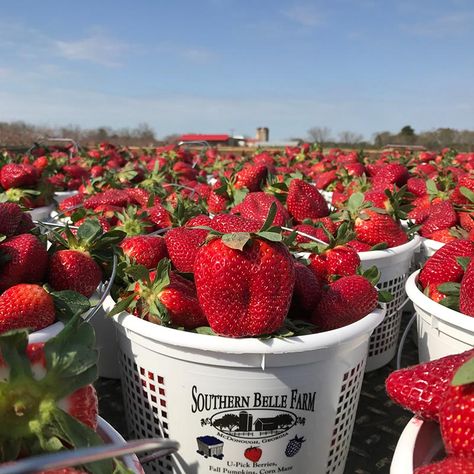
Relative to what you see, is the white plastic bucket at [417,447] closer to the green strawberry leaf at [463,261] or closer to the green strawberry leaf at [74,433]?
the green strawberry leaf at [74,433]

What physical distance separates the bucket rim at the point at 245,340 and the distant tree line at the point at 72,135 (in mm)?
8815

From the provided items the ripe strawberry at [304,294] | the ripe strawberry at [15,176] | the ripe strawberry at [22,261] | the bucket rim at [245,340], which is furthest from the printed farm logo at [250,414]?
the ripe strawberry at [15,176]

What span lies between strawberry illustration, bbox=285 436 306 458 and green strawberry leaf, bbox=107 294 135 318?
578 millimetres

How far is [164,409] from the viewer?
1.41 m

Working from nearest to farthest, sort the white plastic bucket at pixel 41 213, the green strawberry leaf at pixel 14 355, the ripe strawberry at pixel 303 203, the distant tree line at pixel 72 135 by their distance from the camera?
the green strawberry leaf at pixel 14 355, the ripe strawberry at pixel 303 203, the white plastic bucket at pixel 41 213, the distant tree line at pixel 72 135

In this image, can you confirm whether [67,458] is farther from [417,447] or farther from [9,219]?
[9,219]

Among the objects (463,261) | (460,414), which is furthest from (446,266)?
(460,414)

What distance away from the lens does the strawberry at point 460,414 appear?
0.80 meters

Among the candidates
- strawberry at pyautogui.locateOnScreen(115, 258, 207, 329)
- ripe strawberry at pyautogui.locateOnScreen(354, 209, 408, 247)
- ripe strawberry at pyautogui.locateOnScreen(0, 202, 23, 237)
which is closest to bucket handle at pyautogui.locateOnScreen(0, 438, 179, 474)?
strawberry at pyautogui.locateOnScreen(115, 258, 207, 329)

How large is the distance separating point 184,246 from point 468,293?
87cm

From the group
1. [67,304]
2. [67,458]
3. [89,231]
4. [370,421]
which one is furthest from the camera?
[370,421]

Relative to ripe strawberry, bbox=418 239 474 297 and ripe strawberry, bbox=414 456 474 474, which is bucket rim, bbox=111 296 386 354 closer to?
ripe strawberry, bbox=414 456 474 474

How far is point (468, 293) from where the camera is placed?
1521 mm

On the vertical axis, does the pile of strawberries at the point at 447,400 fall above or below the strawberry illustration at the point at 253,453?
above
